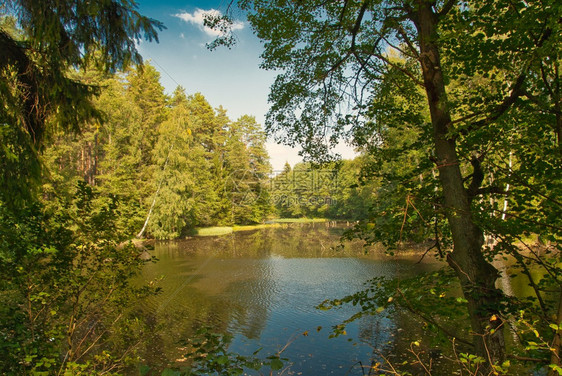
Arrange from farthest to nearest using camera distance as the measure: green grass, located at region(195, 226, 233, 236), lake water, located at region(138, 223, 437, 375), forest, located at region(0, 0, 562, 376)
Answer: green grass, located at region(195, 226, 233, 236) < lake water, located at region(138, 223, 437, 375) < forest, located at region(0, 0, 562, 376)

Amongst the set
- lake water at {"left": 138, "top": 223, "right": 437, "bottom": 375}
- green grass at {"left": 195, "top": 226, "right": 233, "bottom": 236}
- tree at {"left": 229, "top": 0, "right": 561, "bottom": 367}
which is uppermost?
tree at {"left": 229, "top": 0, "right": 561, "bottom": 367}

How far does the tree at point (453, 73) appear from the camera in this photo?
323 cm

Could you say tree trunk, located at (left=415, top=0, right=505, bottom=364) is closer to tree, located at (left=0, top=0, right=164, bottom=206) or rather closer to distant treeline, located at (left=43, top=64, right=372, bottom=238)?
tree, located at (left=0, top=0, right=164, bottom=206)

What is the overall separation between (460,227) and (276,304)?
879 cm

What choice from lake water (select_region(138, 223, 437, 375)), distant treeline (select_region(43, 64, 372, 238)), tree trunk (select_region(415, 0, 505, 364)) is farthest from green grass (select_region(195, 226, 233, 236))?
tree trunk (select_region(415, 0, 505, 364))

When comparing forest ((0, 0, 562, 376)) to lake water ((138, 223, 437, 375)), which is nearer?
forest ((0, 0, 562, 376))

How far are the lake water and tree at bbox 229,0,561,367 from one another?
40.9 inches

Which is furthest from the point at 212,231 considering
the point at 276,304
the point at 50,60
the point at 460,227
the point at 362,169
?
the point at 460,227

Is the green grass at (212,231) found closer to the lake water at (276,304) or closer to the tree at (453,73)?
the lake water at (276,304)

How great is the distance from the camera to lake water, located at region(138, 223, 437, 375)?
26.2 ft

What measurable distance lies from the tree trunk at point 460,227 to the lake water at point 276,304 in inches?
32.2

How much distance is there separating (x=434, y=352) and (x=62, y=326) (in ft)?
23.9

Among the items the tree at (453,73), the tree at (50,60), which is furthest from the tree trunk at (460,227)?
the tree at (50,60)

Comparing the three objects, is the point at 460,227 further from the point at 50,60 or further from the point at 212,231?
the point at 212,231
